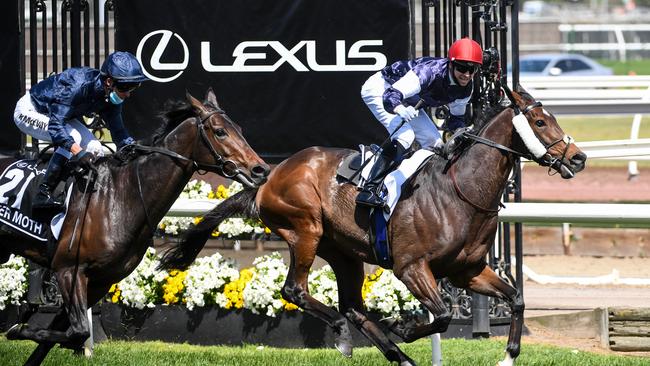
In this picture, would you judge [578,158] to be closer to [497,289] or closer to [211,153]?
[497,289]

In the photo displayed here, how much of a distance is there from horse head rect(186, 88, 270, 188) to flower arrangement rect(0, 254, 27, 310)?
278cm

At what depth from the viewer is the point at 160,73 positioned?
8977mm

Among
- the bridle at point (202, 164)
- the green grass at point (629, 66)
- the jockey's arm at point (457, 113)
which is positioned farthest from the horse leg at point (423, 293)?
the green grass at point (629, 66)

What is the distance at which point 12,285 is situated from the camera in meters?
8.86

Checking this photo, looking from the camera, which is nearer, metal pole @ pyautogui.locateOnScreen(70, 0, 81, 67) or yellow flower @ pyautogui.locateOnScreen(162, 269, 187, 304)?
yellow flower @ pyautogui.locateOnScreen(162, 269, 187, 304)

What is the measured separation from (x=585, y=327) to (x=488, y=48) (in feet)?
6.90

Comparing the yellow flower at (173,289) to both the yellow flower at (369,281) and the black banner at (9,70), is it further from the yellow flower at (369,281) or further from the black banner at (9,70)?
the black banner at (9,70)

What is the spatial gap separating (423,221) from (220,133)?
1.34 m

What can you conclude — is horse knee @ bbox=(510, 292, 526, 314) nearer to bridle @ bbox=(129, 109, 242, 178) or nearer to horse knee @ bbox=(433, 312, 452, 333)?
horse knee @ bbox=(433, 312, 452, 333)

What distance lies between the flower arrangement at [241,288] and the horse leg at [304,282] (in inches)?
33.1

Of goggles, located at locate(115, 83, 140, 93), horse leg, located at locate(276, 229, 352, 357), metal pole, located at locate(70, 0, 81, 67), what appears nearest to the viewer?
goggles, located at locate(115, 83, 140, 93)

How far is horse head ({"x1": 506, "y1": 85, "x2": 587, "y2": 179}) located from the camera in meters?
6.89

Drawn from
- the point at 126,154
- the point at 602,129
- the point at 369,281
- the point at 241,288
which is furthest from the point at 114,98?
the point at 602,129

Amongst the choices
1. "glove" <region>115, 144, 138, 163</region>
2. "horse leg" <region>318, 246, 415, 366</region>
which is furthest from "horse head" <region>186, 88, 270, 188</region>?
"horse leg" <region>318, 246, 415, 366</region>
